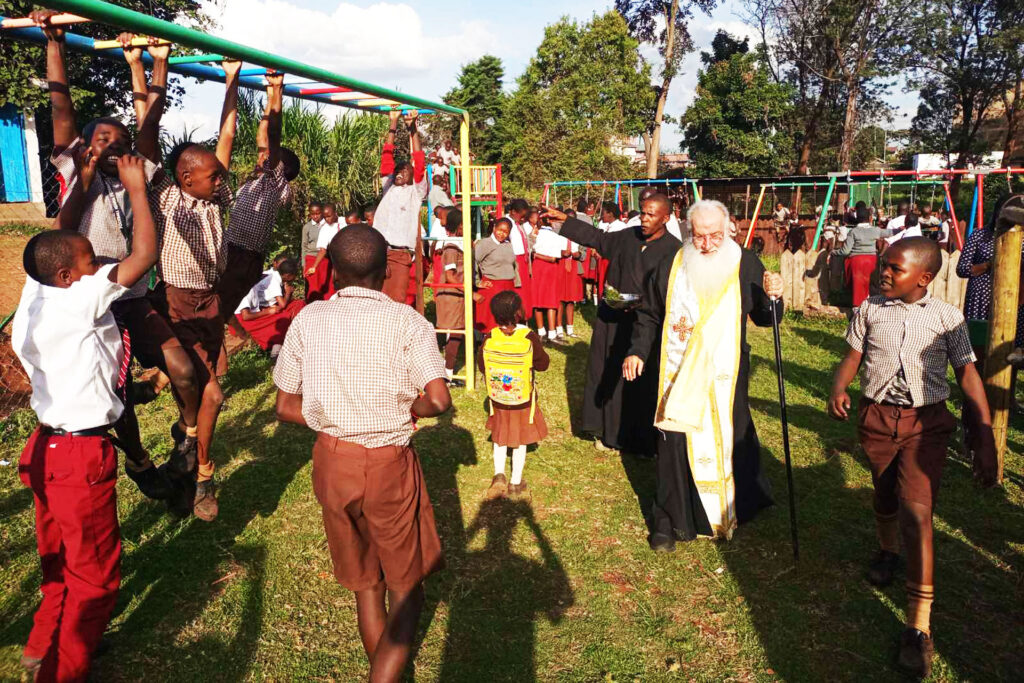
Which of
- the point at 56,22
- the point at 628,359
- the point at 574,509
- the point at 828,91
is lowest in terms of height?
the point at 574,509

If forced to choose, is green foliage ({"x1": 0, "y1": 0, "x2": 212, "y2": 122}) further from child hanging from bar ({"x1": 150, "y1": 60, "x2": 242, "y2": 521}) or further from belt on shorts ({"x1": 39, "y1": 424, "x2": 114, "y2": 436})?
belt on shorts ({"x1": 39, "y1": 424, "x2": 114, "y2": 436})

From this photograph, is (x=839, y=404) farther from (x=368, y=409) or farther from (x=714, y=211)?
(x=368, y=409)

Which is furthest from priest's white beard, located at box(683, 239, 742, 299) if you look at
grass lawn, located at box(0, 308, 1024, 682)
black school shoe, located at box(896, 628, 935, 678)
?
black school shoe, located at box(896, 628, 935, 678)

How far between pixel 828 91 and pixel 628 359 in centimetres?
3548

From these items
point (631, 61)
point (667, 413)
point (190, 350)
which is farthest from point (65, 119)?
point (631, 61)

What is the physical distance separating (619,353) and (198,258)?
138 inches

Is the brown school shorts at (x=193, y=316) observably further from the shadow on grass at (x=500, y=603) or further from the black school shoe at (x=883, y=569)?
the black school shoe at (x=883, y=569)

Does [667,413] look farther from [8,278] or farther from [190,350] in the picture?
[8,278]

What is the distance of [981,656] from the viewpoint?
140 inches

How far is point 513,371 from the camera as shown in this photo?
5.13 metres

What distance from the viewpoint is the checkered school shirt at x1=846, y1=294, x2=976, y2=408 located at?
3.61 metres

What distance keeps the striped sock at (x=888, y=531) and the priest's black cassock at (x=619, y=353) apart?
197 centimetres

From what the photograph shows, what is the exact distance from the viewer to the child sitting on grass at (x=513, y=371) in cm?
511

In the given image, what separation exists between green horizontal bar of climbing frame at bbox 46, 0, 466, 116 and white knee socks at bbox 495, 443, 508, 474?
2.65 m
